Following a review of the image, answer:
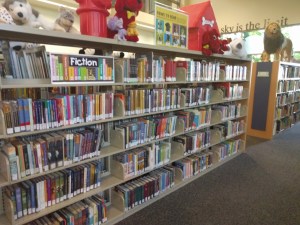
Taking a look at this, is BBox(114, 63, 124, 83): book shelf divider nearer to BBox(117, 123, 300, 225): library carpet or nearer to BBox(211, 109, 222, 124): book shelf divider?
BBox(117, 123, 300, 225): library carpet

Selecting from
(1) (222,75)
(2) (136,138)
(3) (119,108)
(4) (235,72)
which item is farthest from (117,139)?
(4) (235,72)

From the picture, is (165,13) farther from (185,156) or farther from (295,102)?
(295,102)

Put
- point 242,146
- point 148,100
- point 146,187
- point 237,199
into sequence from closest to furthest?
point 148,100 < point 146,187 < point 237,199 < point 242,146

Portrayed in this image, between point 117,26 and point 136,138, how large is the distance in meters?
1.01

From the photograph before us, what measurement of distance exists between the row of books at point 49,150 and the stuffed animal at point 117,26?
31.0 inches

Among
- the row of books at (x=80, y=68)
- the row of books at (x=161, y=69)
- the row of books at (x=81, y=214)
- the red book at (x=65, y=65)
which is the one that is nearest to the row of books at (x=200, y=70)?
the row of books at (x=161, y=69)

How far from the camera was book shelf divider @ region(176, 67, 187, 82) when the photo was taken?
8.17 feet

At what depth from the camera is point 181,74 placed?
252 cm

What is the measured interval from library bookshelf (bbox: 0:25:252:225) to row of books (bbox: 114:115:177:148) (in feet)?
0.03

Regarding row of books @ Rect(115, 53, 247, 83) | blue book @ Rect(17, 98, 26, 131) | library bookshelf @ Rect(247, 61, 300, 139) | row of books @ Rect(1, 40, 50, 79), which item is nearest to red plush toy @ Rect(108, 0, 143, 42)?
row of books @ Rect(115, 53, 247, 83)

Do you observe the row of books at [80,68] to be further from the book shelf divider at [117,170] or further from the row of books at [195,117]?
the row of books at [195,117]

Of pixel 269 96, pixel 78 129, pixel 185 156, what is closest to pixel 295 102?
pixel 269 96

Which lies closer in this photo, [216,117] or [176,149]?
[176,149]

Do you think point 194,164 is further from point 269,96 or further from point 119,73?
point 269,96
